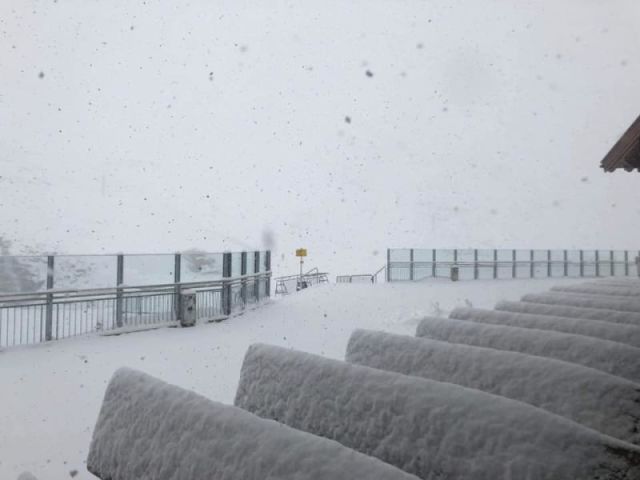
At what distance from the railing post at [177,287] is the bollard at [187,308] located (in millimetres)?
152

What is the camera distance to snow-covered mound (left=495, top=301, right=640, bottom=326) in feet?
12.9

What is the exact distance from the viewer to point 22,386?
711 centimetres

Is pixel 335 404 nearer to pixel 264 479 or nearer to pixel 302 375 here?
pixel 302 375

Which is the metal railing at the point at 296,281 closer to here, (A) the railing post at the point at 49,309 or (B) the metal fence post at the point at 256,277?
(B) the metal fence post at the point at 256,277

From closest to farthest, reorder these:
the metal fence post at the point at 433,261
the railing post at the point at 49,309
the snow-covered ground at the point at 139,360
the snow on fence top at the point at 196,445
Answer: the snow on fence top at the point at 196,445 < the snow-covered ground at the point at 139,360 < the railing post at the point at 49,309 < the metal fence post at the point at 433,261

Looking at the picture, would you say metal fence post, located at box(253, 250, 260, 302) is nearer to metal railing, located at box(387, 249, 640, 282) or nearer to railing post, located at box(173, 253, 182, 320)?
railing post, located at box(173, 253, 182, 320)

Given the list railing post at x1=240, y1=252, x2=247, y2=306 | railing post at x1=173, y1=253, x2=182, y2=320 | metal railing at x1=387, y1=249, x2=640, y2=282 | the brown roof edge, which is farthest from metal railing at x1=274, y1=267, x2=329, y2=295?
the brown roof edge

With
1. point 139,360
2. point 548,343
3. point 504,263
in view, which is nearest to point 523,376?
point 548,343

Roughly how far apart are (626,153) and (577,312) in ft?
21.9

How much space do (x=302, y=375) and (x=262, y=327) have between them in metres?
10.2

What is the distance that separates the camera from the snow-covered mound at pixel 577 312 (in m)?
3.94

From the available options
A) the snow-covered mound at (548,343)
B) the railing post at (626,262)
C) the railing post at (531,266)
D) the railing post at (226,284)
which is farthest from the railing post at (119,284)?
the railing post at (626,262)

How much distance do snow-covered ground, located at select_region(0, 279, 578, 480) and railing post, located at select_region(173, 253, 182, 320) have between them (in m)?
0.70

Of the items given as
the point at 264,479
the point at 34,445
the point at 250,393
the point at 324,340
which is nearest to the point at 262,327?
the point at 324,340
